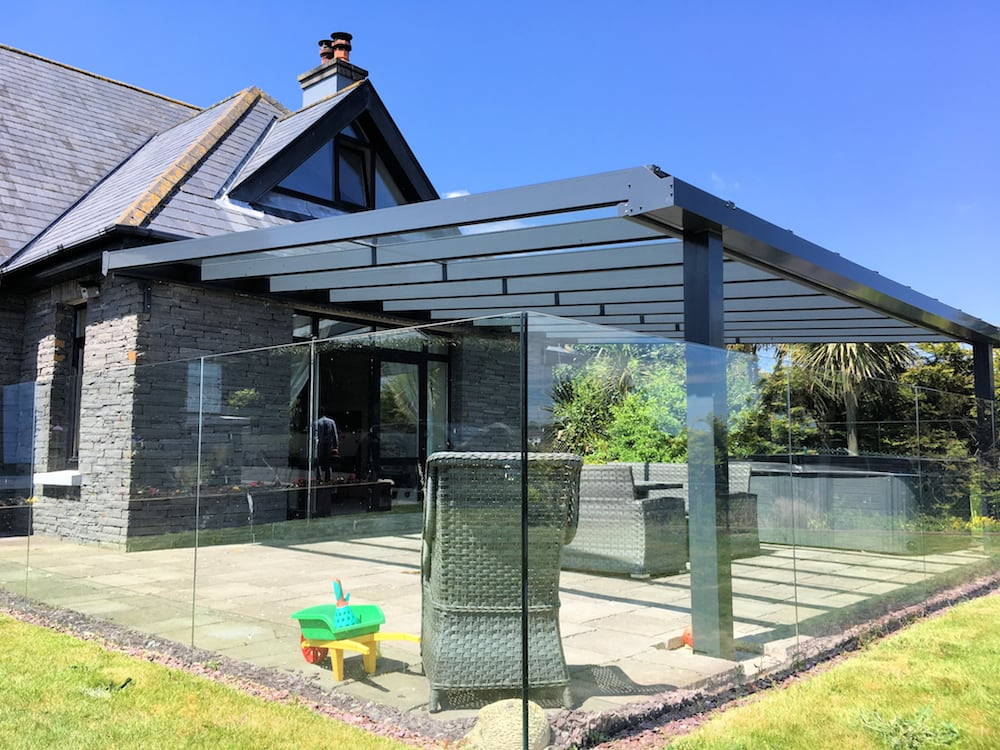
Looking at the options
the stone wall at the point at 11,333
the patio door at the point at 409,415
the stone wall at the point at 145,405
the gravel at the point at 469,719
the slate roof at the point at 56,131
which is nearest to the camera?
the gravel at the point at 469,719

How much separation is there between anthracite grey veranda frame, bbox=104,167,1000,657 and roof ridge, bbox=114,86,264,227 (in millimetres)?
647

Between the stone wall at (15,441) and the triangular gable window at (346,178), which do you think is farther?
the triangular gable window at (346,178)

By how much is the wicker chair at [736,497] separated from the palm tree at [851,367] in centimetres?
178

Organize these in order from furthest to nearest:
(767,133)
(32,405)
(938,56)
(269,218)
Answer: (767,133), (938,56), (269,218), (32,405)

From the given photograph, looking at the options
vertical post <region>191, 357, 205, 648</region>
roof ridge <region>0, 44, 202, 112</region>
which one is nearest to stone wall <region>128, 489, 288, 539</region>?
vertical post <region>191, 357, 205, 648</region>

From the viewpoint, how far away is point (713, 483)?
4.29m

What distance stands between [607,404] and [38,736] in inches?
115

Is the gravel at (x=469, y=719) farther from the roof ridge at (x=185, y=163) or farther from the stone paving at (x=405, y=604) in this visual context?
the roof ridge at (x=185, y=163)

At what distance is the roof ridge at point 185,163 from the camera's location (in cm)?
866

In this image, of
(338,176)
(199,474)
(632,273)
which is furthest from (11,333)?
(632,273)

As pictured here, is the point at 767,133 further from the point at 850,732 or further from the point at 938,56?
the point at 850,732

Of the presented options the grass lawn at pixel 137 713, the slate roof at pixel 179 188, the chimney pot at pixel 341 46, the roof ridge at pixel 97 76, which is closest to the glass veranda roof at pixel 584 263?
the slate roof at pixel 179 188

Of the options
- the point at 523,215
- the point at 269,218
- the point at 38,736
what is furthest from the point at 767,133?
the point at 38,736

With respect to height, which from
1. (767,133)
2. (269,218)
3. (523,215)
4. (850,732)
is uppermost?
(767,133)
